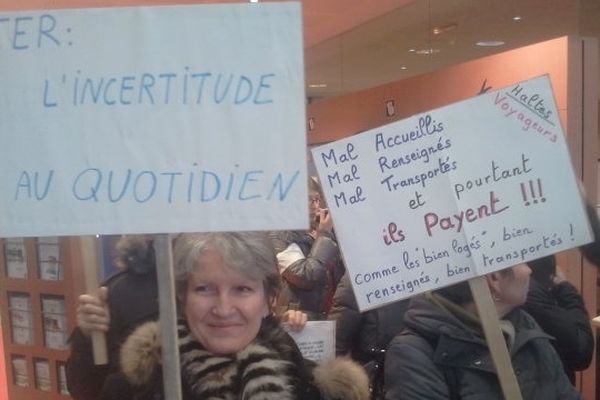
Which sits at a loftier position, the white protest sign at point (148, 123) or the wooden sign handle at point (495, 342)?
the white protest sign at point (148, 123)

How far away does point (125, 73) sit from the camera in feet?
2.90

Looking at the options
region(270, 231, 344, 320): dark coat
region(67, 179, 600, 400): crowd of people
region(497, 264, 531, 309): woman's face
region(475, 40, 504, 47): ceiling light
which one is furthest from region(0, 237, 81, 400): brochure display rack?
region(475, 40, 504, 47): ceiling light

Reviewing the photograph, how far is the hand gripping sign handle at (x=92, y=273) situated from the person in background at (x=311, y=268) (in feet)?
4.07

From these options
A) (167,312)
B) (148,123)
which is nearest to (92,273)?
(167,312)

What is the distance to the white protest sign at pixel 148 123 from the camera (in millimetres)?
873

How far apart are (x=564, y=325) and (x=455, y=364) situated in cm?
61

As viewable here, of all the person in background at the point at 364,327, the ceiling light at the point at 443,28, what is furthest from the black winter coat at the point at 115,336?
the ceiling light at the point at 443,28

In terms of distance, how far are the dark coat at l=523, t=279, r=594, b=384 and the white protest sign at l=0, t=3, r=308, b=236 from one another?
1.01 meters

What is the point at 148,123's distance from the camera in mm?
889

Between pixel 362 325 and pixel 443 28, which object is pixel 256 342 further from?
pixel 443 28

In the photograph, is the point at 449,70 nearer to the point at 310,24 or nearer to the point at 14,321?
the point at 310,24

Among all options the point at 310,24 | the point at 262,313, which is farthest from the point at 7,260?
the point at 310,24

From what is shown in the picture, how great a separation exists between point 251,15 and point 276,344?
0.62 meters

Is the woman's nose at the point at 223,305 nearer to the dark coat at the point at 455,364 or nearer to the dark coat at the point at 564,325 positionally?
the dark coat at the point at 455,364
